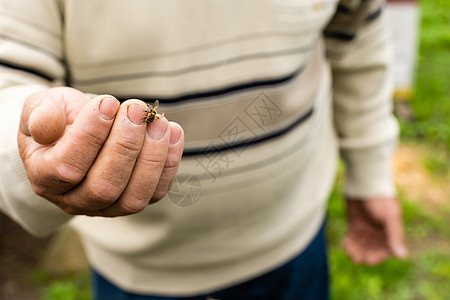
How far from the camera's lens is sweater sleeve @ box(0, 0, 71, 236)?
712 millimetres

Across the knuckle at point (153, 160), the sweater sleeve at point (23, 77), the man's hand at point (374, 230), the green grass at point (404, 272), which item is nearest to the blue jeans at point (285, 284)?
the man's hand at point (374, 230)

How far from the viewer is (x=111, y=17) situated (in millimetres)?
877

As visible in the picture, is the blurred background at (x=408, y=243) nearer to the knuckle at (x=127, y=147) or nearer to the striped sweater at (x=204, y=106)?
the striped sweater at (x=204, y=106)

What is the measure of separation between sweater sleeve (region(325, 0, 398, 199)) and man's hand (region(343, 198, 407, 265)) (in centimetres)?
4

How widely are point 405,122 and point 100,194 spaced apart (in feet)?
8.97

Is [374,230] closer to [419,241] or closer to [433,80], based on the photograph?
[419,241]

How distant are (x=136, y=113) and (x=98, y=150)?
0.21 ft

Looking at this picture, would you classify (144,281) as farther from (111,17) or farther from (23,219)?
(111,17)

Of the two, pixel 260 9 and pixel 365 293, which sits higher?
pixel 260 9

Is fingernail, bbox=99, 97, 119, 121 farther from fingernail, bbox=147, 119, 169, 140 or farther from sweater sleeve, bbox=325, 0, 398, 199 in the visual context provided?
sweater sleeve, bbox=325, 0, 398, 199

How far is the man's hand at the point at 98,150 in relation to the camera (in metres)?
0.53

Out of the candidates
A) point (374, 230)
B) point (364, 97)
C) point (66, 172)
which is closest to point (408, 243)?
point (374, 230)

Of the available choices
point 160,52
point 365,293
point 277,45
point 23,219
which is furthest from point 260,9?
point 365,293

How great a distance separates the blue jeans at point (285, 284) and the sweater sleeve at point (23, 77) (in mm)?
453
